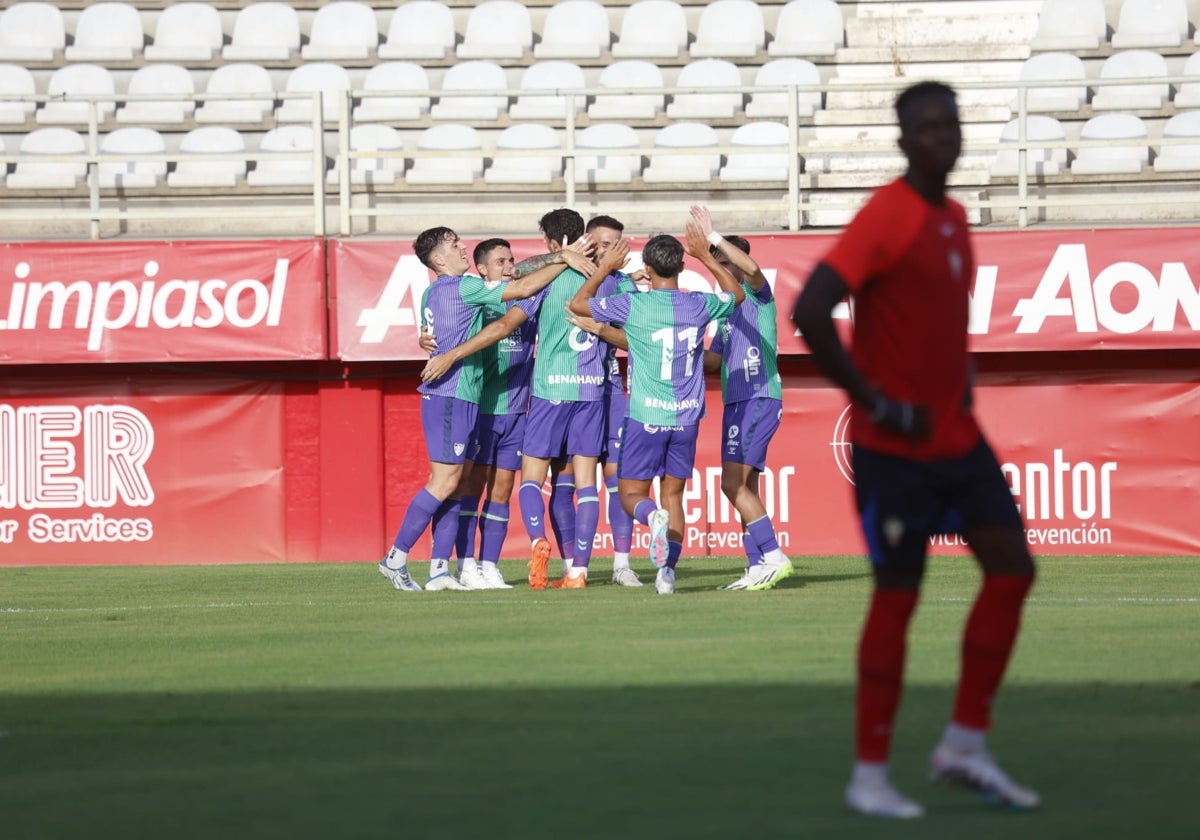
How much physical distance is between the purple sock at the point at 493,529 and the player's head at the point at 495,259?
164cm

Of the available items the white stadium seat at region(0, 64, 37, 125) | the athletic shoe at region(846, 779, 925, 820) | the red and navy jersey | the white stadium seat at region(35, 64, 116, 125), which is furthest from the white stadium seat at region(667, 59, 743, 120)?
the athletic shoe at region(846, 779, 925, 820)

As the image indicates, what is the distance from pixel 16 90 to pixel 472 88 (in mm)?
5680

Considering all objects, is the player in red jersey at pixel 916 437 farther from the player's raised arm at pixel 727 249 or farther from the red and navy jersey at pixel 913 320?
the player's raised arm at pixel 727 249

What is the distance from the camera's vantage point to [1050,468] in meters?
16.2

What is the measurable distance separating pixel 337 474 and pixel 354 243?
A: 2.25 metres

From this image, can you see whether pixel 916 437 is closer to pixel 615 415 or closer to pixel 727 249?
pixel 727 249

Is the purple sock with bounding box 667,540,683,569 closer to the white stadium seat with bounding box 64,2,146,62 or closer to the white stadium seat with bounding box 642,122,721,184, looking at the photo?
the white stadium seat with bounding box 642,122,721,184

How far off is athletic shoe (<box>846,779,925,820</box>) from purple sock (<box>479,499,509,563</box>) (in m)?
7.94

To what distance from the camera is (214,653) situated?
848 cm

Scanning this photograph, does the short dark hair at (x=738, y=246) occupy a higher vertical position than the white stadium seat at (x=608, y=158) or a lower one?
lower

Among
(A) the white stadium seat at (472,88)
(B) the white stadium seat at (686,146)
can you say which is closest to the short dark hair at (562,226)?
(B) the white stadium seat at (686,146)

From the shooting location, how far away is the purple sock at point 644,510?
10623 millimetres

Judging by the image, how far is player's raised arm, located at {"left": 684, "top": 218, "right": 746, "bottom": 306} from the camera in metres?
10.3

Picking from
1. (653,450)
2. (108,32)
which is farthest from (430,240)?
(108,32)
